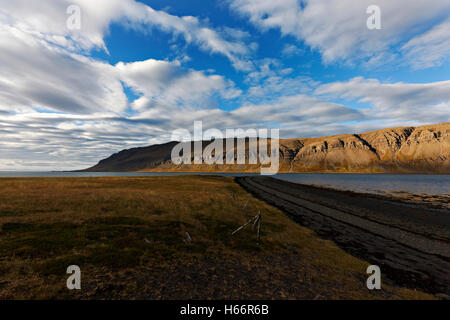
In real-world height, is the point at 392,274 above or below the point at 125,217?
below

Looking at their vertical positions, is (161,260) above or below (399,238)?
above

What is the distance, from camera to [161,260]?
10477mm

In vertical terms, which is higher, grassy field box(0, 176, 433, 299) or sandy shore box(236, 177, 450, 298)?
grassy field box(0, 176, 433, 299)

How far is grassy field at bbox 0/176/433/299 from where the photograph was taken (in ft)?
25.3

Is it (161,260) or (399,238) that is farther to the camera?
(399,238)

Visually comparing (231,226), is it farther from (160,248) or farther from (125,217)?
(125,217)

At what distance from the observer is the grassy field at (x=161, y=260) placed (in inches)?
304

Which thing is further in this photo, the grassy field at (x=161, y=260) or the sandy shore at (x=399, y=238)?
the sandy shore at (x=399, y=238)

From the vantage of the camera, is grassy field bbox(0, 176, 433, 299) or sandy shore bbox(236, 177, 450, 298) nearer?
grassy field bbox(0, 176, 433, 299)

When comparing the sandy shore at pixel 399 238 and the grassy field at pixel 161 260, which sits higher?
the grassy field at pixel 161 260
